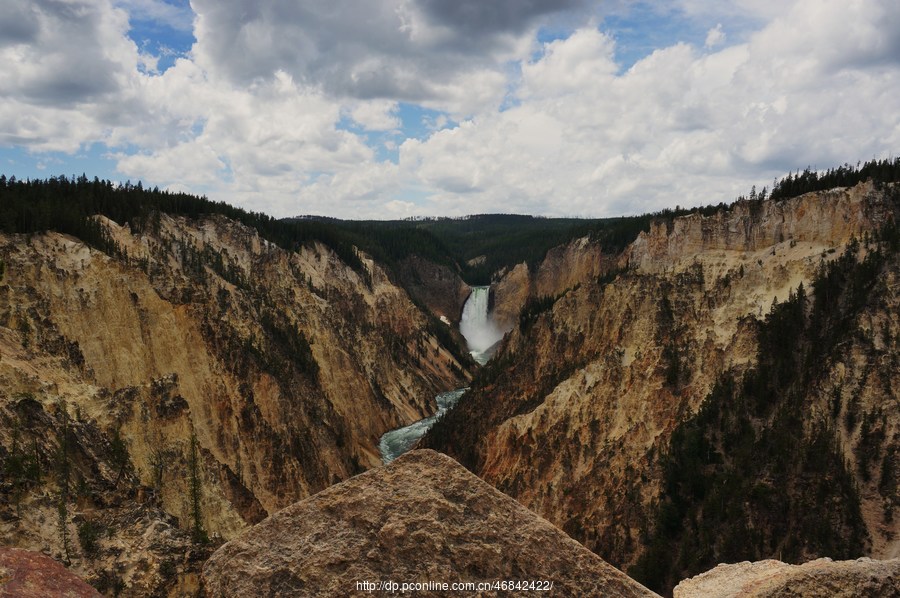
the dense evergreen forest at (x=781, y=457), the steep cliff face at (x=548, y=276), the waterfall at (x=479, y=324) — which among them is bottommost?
the dense evergreen forest at (x=781, y=457)

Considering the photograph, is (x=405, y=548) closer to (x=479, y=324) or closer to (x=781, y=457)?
(x=781, y=457)

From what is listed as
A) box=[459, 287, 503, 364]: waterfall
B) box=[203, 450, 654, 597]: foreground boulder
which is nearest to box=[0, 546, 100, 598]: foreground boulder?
box=[203, 450, 654, 597]: foreground boulder

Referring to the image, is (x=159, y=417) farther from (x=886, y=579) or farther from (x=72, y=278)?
(x=886, y=579)

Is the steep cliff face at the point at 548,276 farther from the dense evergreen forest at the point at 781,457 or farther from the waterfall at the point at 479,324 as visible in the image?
the dense evergreen forest at the point at 781,457

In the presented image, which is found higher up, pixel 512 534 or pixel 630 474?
pixel 512 534

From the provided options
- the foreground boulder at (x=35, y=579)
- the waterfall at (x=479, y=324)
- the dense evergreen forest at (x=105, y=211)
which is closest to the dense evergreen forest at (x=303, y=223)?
the dense evergreen forest at (x=105, y=211)

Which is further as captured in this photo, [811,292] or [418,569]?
[811,292]

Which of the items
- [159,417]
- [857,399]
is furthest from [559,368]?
[159,417]
